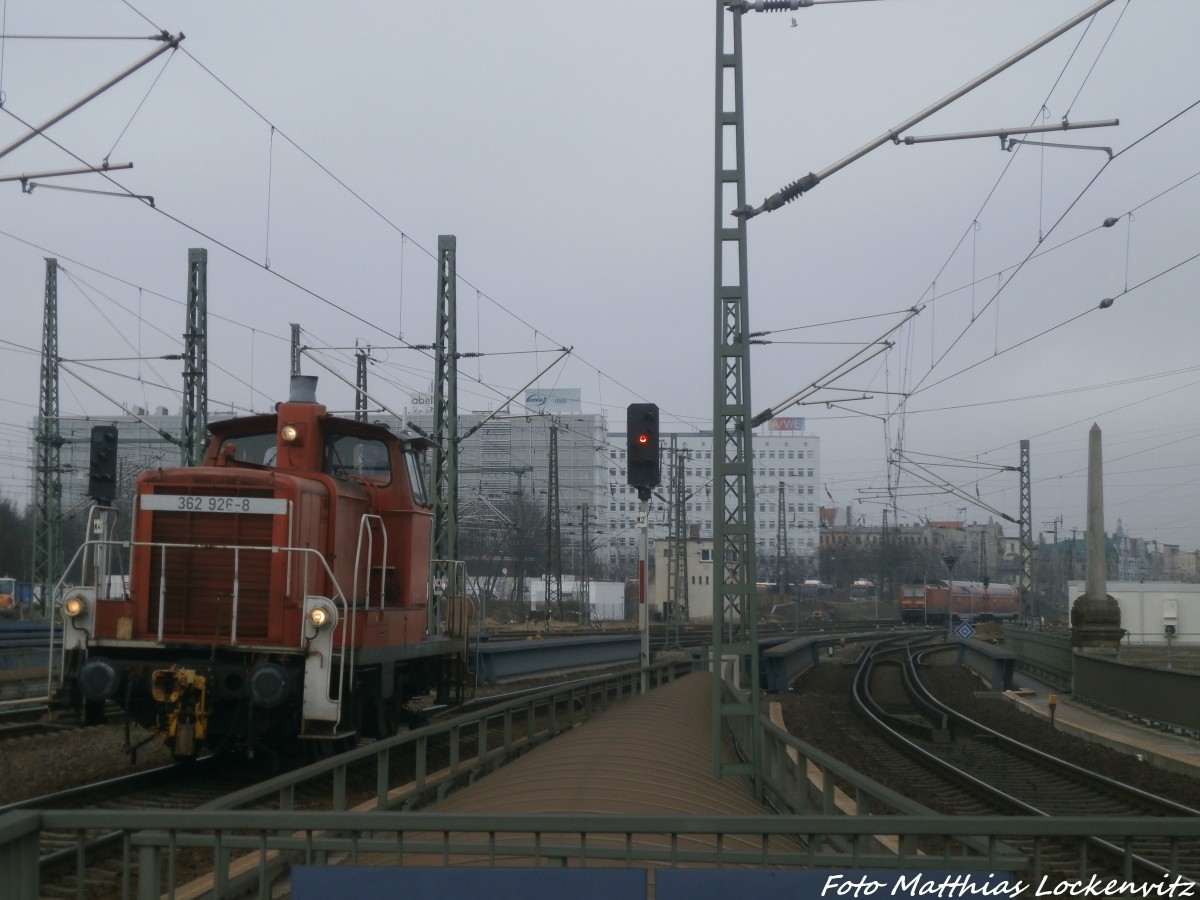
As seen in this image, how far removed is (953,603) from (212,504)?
207 ft

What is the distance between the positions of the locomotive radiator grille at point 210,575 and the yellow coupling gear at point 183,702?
0.62 meters

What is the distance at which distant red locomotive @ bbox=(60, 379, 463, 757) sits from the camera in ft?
33.2

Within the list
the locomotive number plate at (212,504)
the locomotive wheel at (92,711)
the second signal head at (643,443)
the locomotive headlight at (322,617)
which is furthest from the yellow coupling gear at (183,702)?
the second signal head at (643,443)

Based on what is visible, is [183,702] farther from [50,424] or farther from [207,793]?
[50,424]

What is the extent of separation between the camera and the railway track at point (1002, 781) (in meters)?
10.0

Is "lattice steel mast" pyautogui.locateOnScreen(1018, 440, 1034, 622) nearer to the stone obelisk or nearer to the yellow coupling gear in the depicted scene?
the stone obelisk

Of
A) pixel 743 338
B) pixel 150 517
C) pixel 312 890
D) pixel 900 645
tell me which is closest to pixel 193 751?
pixel 150 517

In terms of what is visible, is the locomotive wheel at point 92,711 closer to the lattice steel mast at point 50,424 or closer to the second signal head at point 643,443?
the second signal head at point 643,443

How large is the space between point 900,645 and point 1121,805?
119 feet

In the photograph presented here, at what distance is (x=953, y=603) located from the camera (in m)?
68.0

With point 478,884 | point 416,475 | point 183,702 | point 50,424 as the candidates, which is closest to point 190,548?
point 183,702

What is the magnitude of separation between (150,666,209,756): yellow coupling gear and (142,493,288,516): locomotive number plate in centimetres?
153

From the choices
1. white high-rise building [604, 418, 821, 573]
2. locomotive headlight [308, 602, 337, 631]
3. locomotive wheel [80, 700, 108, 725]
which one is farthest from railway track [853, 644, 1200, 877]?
white high-rise building [604, 418, 821, 573]

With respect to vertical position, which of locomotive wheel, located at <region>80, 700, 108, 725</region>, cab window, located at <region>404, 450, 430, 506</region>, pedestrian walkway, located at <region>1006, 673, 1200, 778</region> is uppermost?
cab window, located at <region>404, 450, 430, 506</region>
